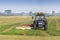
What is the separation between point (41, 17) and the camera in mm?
24328

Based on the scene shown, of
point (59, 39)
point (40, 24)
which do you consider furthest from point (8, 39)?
point (40, 24)

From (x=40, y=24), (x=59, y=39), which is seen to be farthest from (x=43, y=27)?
(x=59, y=39)

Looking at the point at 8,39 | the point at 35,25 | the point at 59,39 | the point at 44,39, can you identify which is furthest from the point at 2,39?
the point at 35,25

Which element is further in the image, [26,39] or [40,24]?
[40,24]

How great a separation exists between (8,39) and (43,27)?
30.9 ft

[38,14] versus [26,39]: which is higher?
[38,14]

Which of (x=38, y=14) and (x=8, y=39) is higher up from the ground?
(x=38, y=14)

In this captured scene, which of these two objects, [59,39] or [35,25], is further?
[35,25]

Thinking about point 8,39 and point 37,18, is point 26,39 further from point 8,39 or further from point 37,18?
point 37,18

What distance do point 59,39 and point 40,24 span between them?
8.30 metres

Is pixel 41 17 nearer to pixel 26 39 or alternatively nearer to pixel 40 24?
pixel 40 24

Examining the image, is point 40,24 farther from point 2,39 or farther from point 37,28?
point 2,39

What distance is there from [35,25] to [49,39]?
8608mm

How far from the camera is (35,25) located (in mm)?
23953
